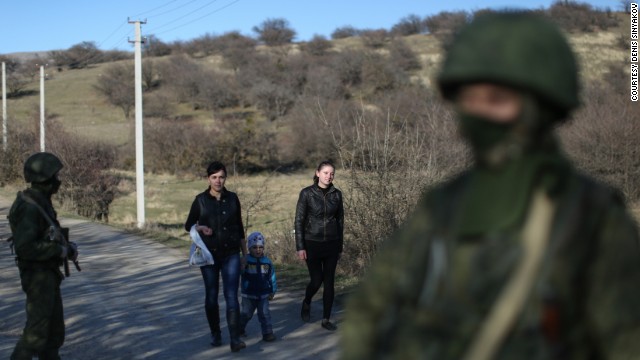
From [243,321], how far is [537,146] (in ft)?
23.5

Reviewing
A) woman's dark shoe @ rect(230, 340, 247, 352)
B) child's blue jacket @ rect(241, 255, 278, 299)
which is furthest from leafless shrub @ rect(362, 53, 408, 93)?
woman's dark shoe @ rect(230, 340, 247, 352)

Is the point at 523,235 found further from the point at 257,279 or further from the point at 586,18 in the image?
the point at 586,18

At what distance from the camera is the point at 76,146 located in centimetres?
3041

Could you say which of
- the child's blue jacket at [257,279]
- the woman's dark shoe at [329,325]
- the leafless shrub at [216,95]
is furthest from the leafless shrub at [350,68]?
the child's blue jacket at [257,279]

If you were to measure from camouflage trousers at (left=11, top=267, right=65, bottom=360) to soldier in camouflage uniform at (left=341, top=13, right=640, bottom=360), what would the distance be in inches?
189

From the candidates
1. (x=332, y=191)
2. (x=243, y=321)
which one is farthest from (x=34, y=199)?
(x=332, y=191)

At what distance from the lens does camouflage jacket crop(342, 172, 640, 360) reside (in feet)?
5.90

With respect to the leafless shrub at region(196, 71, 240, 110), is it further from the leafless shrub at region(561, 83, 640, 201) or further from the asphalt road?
the asphalt road

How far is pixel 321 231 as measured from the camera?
9.12 meters

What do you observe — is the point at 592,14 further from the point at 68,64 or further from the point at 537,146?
the point at 537,146

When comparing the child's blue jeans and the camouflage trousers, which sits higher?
the camouflage trousers

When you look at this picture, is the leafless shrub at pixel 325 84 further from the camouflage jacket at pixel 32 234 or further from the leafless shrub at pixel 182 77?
the camouflage jacket at pixel 32 234

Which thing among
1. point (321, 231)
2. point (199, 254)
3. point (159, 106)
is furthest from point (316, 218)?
point (159, 106)

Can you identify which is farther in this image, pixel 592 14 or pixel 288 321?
pixel 592 14
